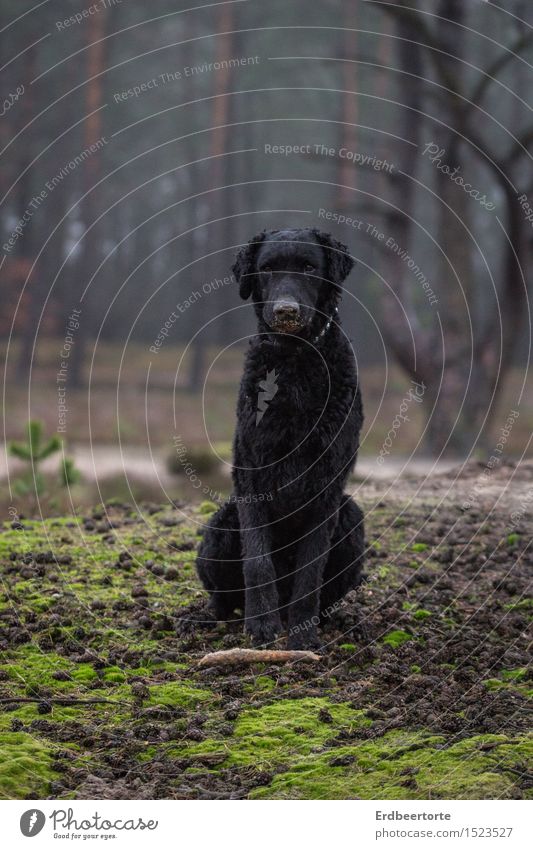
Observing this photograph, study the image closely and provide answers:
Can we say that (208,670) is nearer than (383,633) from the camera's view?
Yes

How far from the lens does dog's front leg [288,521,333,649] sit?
6996mm

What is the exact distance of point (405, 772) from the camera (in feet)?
17.9

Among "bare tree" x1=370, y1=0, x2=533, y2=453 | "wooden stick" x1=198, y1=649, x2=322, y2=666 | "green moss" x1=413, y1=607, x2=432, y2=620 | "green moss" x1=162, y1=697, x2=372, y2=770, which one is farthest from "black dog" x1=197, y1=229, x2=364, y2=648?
"bare tree" x1=370, y1=0, x2=533, y2=453

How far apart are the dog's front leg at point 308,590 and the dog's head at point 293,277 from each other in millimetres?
1431

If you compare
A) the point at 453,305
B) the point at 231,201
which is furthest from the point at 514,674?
the point at 231,201

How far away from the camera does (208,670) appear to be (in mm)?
6719

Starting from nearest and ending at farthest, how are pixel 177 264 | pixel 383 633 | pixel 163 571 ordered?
pixel 383 633 < pixel 163 571 < pixel 177 264

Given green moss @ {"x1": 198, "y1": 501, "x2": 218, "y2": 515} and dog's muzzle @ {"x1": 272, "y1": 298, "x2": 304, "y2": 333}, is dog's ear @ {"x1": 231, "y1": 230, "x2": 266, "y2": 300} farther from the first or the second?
green moss @ {"x1": 198, "y1": 501, "x2": 218, "y2": 515}

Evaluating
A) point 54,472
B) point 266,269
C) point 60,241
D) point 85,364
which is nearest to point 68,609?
point 266,269

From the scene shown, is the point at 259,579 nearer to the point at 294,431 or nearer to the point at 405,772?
the point at 294,431

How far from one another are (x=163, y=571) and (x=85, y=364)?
20742mm

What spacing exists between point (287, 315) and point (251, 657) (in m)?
2.24

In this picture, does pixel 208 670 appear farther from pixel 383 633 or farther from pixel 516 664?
pixel 516 664

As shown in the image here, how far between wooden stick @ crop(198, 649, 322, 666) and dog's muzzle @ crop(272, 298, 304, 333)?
213 cm
